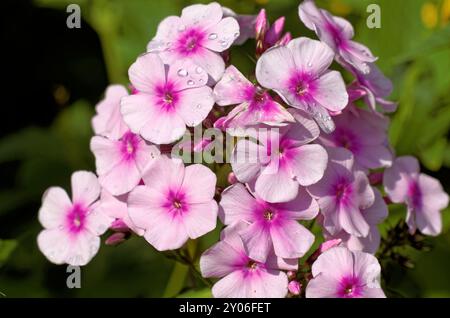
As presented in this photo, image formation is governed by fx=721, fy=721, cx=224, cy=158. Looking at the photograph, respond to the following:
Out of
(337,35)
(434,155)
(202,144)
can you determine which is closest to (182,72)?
(202,144)

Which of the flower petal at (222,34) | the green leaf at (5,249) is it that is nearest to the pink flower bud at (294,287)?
the flower petal at (222,34)

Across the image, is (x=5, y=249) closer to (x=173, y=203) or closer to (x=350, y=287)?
(x=173, y=203)

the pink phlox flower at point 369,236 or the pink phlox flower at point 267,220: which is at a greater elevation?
the pink phlox flower at point 267,220

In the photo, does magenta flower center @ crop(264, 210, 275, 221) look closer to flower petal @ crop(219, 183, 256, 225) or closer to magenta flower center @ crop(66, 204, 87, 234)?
flower petal @ crop(219, 183, 256, 225)

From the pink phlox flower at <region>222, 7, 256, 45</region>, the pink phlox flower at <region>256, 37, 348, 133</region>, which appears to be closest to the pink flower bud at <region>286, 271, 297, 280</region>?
the pink phlox flower at <region>256, 37, 348, 133</region>

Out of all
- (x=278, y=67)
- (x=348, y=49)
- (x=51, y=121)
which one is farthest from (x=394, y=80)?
(x=51, y=121)

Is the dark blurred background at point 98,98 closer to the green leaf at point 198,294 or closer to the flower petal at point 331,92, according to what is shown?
the green leaf at point 198,294
